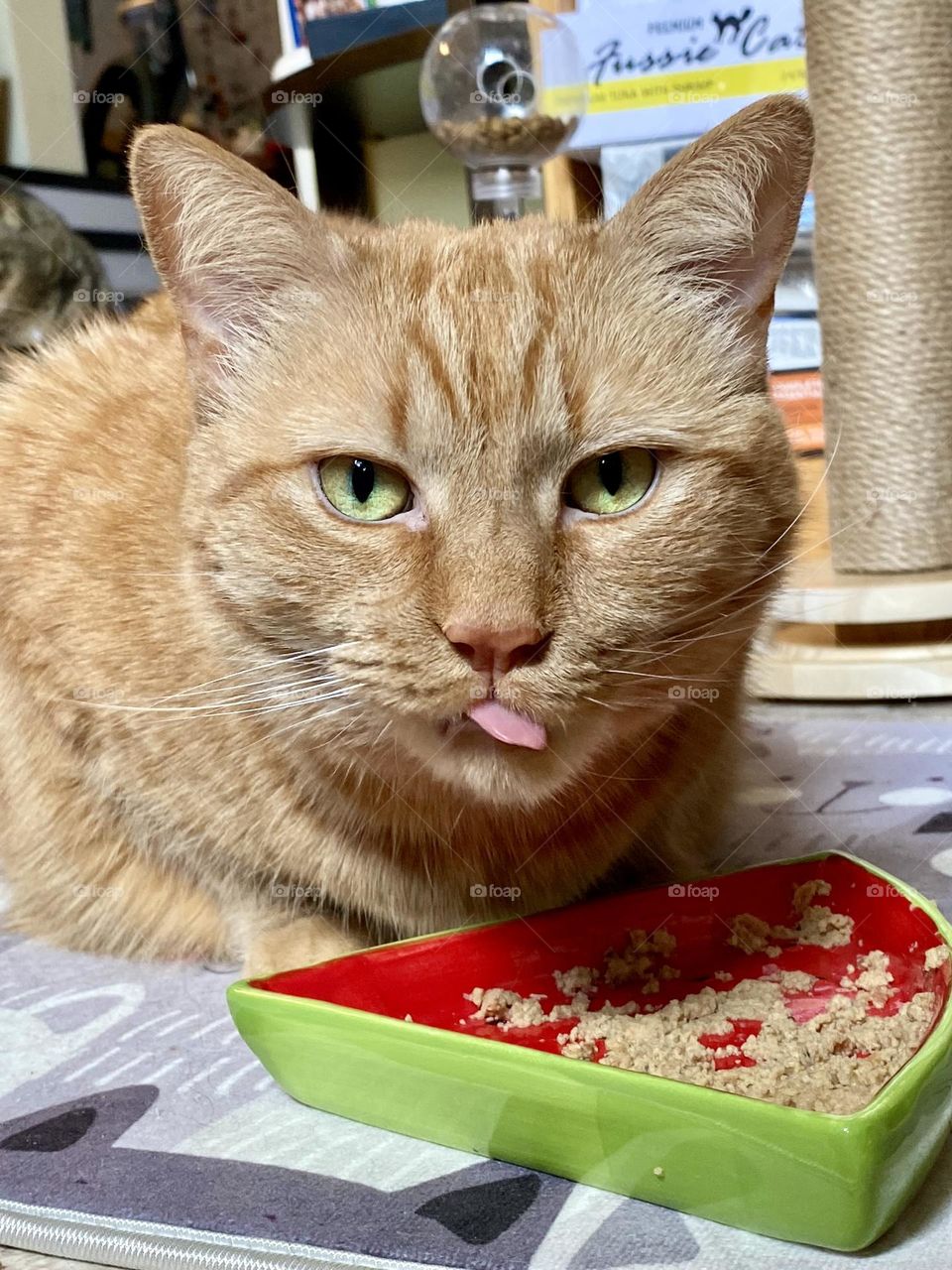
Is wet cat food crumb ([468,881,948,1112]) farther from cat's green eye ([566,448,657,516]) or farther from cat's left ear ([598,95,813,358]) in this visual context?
cat's left ear ([598,95,813,358])

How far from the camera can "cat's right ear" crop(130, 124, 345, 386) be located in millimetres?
948

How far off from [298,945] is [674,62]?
2968 millimetres

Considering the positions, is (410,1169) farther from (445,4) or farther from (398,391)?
(445,4)

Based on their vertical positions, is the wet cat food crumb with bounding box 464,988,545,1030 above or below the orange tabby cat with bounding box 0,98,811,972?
below

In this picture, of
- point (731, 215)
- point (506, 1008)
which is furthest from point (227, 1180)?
point (731, 215)

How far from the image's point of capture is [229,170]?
943mm

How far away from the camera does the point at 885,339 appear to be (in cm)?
222

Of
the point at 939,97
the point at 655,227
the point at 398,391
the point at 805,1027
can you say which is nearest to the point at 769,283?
the point at 655,227

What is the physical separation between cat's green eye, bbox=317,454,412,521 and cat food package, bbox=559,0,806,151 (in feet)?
8.70

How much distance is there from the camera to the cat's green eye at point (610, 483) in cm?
91

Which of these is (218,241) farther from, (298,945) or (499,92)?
(499,92)

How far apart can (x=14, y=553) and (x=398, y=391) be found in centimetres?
60

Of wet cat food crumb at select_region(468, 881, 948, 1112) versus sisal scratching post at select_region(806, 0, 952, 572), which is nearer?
wet cat food crumb at select_region(468, 881, 948, 1112)

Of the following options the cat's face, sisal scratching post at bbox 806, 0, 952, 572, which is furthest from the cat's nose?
sisal scratching post at bbox 806, 0, 952, 572
